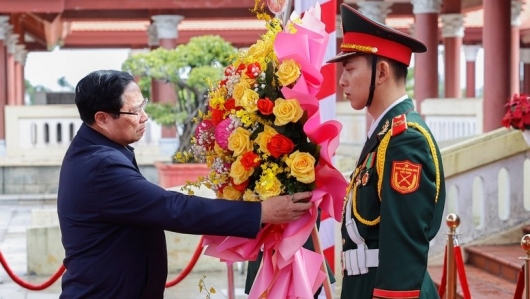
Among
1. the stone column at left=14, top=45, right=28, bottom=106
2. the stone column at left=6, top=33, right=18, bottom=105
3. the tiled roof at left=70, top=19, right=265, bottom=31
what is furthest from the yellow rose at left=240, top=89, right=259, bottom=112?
the stone column at left=14, top=45, right=28, bottom=106

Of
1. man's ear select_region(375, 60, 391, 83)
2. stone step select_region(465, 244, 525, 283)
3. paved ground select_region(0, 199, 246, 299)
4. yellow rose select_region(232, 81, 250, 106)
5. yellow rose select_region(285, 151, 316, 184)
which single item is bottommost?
paved ground select_region(0, 199, 246, 299)

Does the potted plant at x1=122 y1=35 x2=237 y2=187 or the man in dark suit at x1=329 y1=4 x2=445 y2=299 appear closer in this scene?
the man in dark suit at x1=329 y1=4 x2=445 y2=299

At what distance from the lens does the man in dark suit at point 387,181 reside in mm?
3125

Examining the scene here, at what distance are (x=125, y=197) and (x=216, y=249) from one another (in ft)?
1.57

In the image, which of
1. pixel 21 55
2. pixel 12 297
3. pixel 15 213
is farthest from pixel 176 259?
pixel 21 55

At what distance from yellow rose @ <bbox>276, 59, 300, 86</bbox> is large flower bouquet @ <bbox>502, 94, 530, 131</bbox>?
4.27 metres

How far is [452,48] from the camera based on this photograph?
76.9ft

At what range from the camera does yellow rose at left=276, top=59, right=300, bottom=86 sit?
11.1ft

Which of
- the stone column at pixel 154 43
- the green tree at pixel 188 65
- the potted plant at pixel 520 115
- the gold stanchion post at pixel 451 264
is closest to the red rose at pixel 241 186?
the gold stanchion post at pixel 451 264

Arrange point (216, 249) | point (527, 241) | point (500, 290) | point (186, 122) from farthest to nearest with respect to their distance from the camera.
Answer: point (186, 122), point (500, 290), point (527, 241), point (216, 249)

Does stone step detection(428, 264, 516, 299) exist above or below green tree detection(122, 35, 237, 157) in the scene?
below

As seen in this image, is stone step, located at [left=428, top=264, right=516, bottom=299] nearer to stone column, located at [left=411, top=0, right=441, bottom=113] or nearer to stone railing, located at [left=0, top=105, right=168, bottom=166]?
stone column, located at [left=411, top=0, right=441, bottom=113]

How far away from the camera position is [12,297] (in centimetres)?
834

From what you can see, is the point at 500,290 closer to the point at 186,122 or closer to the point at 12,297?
the point at 12,297
